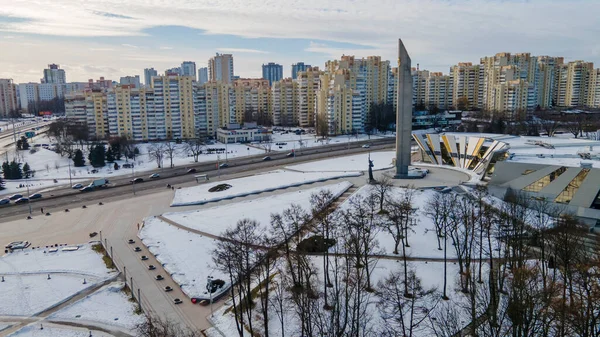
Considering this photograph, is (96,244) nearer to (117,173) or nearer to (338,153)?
(117,173)

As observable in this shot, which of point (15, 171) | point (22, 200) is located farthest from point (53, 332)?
point (15, 171)

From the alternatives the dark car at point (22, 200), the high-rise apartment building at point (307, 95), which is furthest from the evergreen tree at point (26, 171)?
the high-rise apartment building at point (307, 95)

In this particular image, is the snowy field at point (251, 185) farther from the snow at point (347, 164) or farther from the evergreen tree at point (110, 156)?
the evergreen tree at point (110, 156)

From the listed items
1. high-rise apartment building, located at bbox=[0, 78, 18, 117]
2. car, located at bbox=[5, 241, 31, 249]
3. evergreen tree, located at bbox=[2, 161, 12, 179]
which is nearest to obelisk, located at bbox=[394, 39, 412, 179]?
car, located at bbox=[5, 241, 31, 249]

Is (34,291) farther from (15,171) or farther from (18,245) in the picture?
(15,171)

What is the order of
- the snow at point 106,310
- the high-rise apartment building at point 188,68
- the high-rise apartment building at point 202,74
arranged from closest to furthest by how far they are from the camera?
the snow at point 106,310
the high-rise apartment building at point 188,68
the high-rise apartment building at point 202,74
